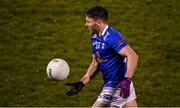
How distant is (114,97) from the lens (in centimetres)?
787

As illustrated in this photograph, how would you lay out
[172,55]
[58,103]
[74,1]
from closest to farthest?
[58,103], [172,55], [74,1]

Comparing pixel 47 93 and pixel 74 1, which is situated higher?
pixel 74 1

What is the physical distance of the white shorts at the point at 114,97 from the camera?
7.77 metres

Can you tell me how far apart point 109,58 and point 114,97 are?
681 millimetres

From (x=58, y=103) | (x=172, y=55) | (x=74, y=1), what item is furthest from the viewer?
(x=74, y=1)

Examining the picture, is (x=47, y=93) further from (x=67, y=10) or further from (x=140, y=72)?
(x=67, y=10)

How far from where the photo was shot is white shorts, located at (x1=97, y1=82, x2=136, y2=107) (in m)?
7.77

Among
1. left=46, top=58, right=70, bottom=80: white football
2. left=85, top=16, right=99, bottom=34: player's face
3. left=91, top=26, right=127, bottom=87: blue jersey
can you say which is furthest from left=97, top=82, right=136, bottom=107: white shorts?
left=46, top=58, right=70, bottom=80: white football

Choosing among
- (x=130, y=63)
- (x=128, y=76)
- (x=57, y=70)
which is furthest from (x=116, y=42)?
(x=57, y=70)

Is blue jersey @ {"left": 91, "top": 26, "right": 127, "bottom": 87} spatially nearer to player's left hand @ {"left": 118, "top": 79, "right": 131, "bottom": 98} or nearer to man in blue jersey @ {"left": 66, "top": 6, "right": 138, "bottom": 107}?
man in blue jersey @ {"left": 66, "top": 6, "right": 138, "bottom": 107}

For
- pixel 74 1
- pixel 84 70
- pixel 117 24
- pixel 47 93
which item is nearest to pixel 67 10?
pixel 74 1

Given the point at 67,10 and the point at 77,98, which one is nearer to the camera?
the point at 77,98

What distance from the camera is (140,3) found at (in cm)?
1827

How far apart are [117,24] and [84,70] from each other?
10.9 feet
